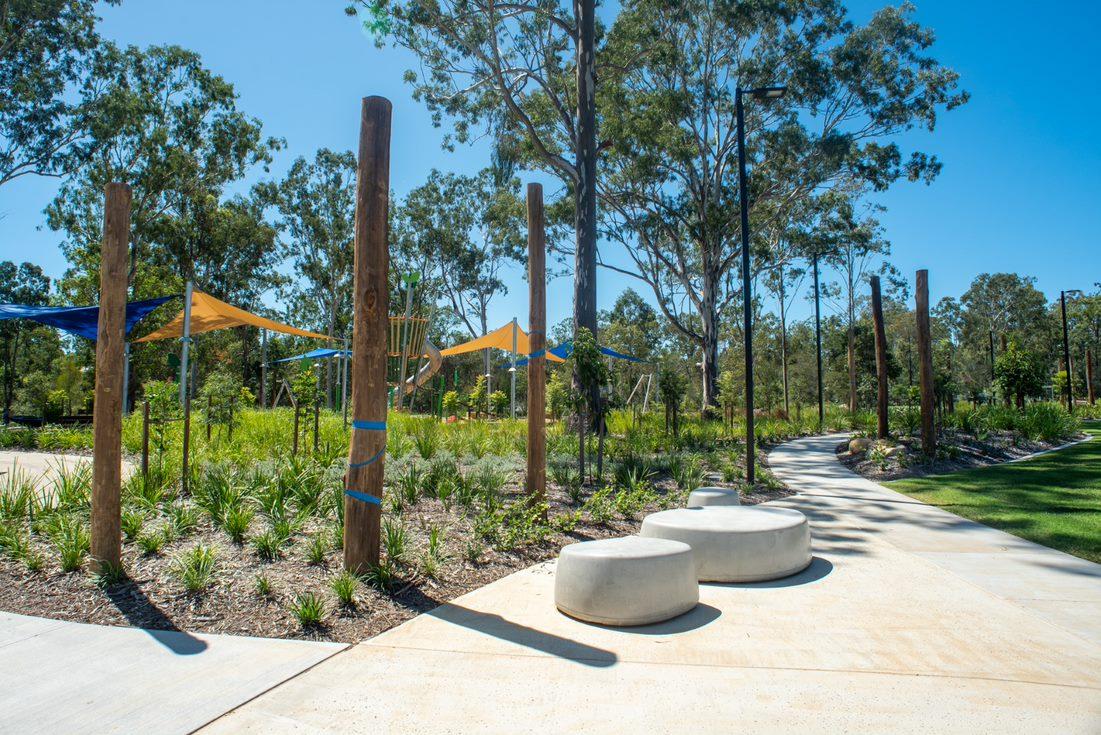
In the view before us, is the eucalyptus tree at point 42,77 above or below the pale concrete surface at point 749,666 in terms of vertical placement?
above

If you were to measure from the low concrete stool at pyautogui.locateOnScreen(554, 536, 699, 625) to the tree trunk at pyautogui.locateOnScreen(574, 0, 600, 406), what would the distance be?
10.0 meters

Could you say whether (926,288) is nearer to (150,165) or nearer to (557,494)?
(557,494)

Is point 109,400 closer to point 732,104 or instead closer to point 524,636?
point 524,636

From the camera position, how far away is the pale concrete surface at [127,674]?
2.64m

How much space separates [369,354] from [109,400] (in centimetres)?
194

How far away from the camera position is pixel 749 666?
128 inches

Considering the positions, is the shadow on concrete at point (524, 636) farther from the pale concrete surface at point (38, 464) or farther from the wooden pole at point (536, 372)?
the pale concrete surface at point (38, 464)

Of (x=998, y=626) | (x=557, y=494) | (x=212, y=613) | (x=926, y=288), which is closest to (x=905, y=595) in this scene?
(x=998, y=626)

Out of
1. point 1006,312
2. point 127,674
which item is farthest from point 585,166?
point 1006,312

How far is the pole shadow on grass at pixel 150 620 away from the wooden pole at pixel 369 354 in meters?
1.12

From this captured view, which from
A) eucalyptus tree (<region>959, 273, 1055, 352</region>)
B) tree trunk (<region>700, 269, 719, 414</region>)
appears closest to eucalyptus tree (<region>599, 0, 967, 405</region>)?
tree trunk (<region>700, 269, 719, 414</region>)

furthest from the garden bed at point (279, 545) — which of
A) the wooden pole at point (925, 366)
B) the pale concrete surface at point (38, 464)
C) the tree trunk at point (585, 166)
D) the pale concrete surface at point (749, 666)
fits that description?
the wooden pole at point (925, 366)

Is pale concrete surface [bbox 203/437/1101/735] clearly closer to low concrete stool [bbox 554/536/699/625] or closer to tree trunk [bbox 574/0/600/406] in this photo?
low concrete stool [bbox 554/536/699/625]

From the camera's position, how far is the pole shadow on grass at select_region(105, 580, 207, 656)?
3.43 meters
